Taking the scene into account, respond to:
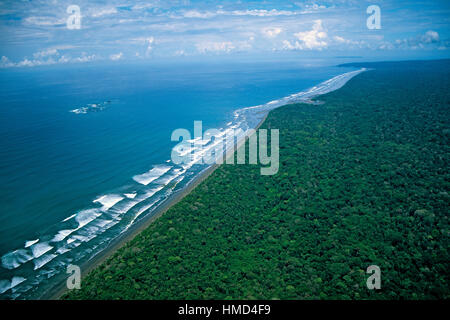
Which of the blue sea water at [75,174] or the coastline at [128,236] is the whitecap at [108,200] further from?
the coastline at [128,236]

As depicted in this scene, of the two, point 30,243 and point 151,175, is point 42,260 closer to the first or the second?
point 30,243

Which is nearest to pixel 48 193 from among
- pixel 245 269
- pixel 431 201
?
pixel 245 269

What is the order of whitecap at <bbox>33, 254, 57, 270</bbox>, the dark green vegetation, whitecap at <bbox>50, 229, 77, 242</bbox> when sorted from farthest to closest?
whitecap at <bbox>50, 229, 77, 242</bbox>
whitecap at <bbox>33, 254, 57, 270</bbox>
the dark green vegetation

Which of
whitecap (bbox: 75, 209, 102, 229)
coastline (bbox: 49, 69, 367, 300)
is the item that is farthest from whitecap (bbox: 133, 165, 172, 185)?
whitecap (bbox: 75, 209, 102, 229)

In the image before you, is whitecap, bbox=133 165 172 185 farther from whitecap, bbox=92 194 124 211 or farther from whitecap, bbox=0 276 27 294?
whitecap, bbox=0 276 27 294

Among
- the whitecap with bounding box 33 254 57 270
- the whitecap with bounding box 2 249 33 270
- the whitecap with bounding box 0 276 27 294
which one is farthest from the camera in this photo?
the whitecap with bounding box 33 254 57 270

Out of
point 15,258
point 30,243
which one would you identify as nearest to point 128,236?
point 30,243

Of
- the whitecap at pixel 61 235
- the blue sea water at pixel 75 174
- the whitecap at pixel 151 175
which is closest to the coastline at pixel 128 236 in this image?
the blue sea water at pixel 75 174
